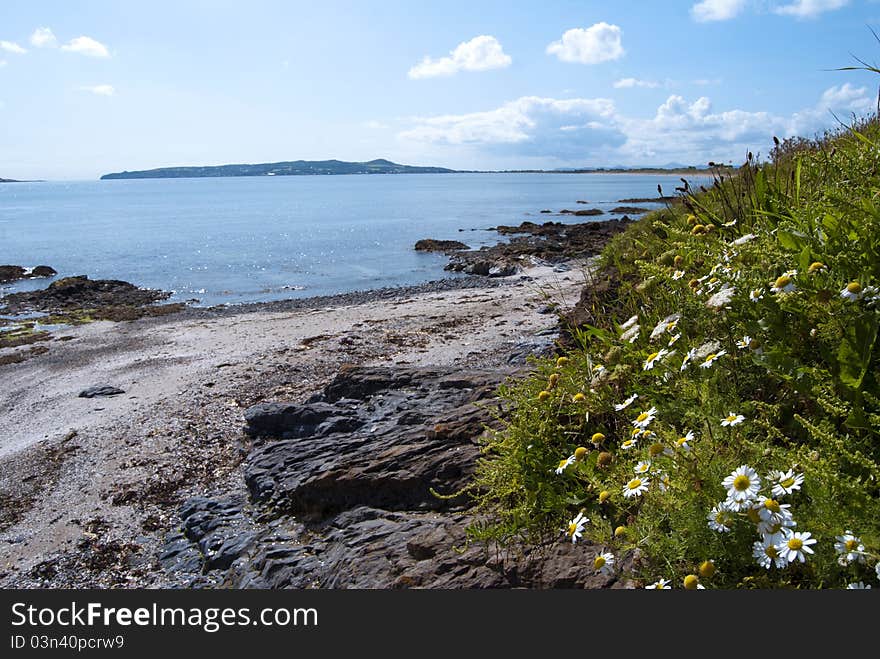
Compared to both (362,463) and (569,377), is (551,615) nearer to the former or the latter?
(569,377)

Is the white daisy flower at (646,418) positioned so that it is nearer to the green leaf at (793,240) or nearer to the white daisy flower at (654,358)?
the white daisy flower at (654,358)

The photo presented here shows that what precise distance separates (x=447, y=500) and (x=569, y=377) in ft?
4.19

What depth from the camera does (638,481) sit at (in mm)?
2664

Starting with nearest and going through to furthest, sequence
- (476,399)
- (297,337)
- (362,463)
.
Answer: (362,463) → (476,399) → (297,337)

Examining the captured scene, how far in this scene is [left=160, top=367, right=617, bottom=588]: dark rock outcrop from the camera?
131 inches

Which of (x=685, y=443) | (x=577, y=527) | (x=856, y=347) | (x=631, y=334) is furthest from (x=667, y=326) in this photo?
(x=577, y=527)

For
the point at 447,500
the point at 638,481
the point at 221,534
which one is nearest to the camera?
the point at 638,481

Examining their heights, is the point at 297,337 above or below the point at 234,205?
below

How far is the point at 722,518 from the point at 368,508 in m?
3.36

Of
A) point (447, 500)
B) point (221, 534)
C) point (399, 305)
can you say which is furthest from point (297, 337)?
point (447, 500)

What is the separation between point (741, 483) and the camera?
Result: 212 cm

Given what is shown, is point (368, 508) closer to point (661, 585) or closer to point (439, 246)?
point (661, 585)

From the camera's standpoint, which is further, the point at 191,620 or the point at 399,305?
the point at 399,305

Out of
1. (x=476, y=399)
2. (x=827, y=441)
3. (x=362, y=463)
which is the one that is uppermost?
(x=827, y=441)
